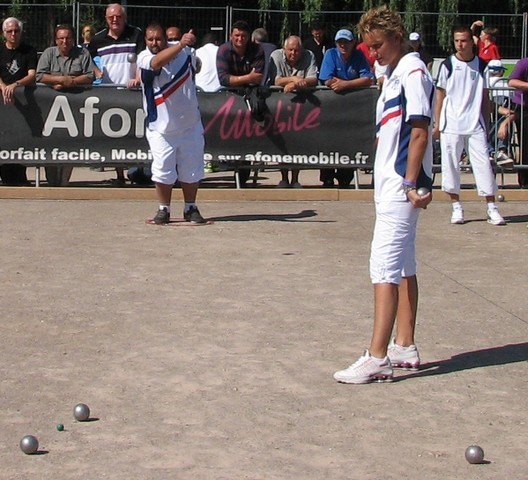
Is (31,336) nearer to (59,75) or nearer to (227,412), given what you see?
(227,412)

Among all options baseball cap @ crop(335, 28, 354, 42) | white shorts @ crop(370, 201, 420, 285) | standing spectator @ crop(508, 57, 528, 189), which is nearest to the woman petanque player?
white shorts @ crop(370, 201, 420, 285)

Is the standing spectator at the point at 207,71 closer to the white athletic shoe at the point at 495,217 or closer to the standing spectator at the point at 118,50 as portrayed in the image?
the standing spectator at the point at 118,50

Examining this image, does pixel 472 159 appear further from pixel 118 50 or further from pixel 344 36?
pixel 118 50

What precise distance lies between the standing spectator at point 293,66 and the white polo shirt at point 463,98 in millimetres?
2243

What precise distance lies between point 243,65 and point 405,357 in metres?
7.98

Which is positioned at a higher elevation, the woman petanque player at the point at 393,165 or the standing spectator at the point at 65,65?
the standing spectator at the point at 65,65

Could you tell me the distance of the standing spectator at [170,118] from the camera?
11.7 m

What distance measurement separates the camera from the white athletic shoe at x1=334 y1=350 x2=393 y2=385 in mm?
6602

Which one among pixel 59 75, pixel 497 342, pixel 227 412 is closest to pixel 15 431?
pixel 227 412

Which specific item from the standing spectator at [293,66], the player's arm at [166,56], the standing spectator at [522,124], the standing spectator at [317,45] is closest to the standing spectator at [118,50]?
the standing spectator at [293,66]

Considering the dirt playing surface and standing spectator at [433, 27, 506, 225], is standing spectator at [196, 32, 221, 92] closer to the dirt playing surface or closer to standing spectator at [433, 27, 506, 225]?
standing spectator at [433, 27, 506, 225]

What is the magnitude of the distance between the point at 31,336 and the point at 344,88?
24.8 feet

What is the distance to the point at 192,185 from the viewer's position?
479 inches

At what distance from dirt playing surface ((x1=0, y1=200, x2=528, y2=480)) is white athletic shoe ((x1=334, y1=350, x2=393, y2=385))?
0.08 meters
